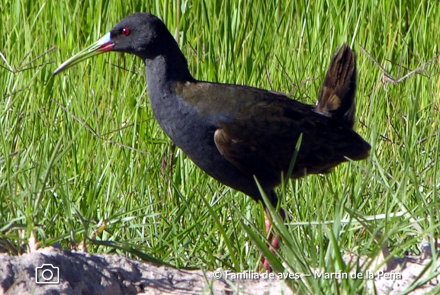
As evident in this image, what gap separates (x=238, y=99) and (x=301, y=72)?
106cm

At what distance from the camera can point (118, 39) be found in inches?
155

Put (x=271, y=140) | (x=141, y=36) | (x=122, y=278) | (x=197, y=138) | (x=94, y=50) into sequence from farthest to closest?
(x=94, y=50), (x=141, y=36), (x=271, y=140), (x=197, y=138), (x=122, y=278)

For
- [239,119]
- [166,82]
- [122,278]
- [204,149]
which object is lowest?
[122,278]

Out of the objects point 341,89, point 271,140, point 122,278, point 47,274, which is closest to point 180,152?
point 271,140

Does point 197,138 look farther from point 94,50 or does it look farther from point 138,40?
point 94,50

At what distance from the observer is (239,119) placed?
12.0 ft

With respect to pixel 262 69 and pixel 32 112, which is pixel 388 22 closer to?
pixel 262 69

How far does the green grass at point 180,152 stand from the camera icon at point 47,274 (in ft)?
0.71

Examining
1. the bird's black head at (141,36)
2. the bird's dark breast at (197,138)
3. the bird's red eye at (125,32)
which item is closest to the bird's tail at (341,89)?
the bird's dark breast at (197,138)

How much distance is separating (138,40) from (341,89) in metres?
1.11

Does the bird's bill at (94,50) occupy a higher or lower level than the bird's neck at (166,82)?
higher

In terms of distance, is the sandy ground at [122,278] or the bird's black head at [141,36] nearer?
the sandy ground at [122,278]

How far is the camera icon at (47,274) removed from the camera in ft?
7.55

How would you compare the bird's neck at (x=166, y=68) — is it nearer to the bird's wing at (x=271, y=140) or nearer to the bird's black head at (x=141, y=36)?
the bird's black head at (x=141, y=36)
